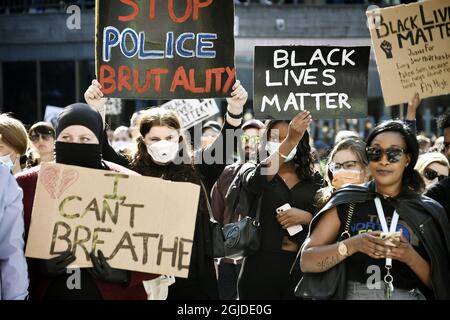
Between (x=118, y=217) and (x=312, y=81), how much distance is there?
2295 millimetres

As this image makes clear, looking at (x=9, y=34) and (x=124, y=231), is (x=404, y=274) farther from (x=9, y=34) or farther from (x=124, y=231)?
(x=9, y=34)

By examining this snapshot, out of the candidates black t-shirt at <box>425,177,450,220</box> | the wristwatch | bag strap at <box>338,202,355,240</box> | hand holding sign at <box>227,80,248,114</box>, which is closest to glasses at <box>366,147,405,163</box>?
bag strap at <box>338,202,355,240</box>

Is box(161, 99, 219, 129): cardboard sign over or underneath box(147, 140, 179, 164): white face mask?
over

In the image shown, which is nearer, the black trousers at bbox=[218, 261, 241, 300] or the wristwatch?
the wristwatch

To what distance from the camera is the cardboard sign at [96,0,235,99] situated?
664 cm

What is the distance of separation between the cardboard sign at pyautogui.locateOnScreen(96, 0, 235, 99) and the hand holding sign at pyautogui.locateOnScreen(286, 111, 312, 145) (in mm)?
530

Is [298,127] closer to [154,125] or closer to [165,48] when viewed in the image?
[154,125]

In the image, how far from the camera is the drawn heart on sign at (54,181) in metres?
4.99

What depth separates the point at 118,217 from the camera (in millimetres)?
5117

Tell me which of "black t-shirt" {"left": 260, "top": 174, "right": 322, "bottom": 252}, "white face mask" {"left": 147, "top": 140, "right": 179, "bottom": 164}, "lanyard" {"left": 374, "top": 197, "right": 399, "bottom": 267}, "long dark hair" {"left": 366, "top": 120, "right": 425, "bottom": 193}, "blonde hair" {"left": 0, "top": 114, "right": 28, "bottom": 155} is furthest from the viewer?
"black t-shirt" {"left": 260, "top": 174, "right": 322, "bottom": 252}

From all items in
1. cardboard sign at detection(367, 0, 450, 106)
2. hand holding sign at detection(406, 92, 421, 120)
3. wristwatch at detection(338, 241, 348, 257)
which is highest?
cardboard sign at detection(367, 0, 450, 106)

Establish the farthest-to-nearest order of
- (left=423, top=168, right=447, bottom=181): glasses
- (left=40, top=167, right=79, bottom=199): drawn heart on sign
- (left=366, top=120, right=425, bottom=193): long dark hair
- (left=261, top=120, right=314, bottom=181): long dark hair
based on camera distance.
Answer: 1. (left=423, top=168, right=447, bottom=181): glasses
2. (left=261, top=120, right=314, bottom=181): long dark hair
3. (left=366, top=120, right=425, bottom=193): long dark hair
4. (left=40, top=167, right=79, bottom=199): drawn heart on sign

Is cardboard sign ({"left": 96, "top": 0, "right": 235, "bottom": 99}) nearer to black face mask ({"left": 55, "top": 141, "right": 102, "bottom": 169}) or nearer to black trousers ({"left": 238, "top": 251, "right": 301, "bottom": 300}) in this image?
black trousers ({"left": 238, "top": 251, "right": 301, "bottom": 300})

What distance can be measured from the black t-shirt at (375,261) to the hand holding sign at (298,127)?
1408mm
